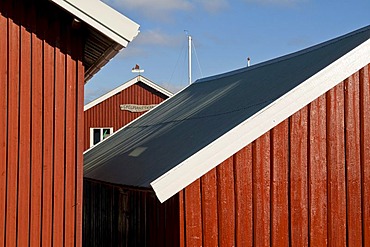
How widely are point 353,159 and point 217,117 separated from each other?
2.51 meters

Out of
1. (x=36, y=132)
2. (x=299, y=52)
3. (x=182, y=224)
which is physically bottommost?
(x=182, y=224)

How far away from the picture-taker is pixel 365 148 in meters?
8.51

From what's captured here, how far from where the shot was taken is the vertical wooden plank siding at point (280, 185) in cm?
810

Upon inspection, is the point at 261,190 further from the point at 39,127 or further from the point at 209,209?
the point at 39,127

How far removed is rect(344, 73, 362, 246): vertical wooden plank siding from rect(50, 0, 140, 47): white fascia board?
2.87m

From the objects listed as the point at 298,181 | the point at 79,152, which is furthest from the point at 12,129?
the point at 298,181

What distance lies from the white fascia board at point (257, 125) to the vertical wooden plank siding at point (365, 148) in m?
0.26

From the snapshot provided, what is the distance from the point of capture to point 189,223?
7.71 m

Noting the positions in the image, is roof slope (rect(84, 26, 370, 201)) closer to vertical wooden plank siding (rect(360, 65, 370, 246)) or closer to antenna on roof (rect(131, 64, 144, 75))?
vertical wooden plank siding (rect(360, 65, 370, 246))

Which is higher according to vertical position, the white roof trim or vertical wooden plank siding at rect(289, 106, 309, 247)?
the white roof trim

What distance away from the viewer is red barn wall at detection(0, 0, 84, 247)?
7438 millimetres

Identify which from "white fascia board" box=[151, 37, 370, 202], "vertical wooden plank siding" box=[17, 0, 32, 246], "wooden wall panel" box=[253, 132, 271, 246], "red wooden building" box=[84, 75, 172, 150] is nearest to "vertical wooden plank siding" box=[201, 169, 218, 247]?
"white fascia board" box=[151, 37, 370, 202]

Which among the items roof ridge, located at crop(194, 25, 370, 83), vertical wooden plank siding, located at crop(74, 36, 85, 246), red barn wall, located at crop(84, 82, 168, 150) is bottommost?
vertical wooden plank siding, located at crop(74, 36, 85, 246)

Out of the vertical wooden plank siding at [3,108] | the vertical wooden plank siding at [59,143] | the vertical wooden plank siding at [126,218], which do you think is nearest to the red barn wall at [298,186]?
the vertical wooden plank siding at [126,218]
